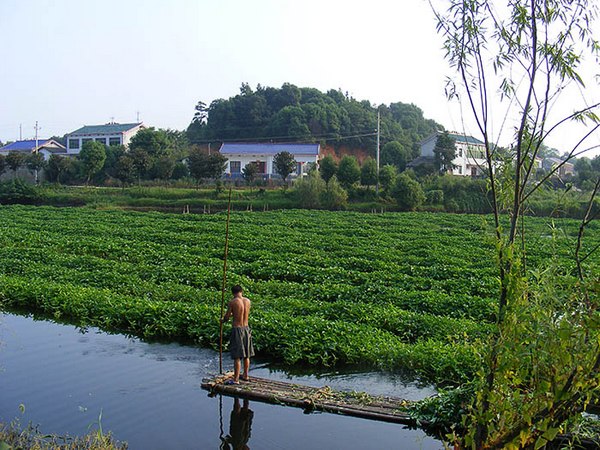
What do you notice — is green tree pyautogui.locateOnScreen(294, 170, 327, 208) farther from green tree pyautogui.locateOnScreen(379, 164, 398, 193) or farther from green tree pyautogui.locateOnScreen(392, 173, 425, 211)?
green tree pyautogui.locateOnScreen(392, 173, 425, 211)

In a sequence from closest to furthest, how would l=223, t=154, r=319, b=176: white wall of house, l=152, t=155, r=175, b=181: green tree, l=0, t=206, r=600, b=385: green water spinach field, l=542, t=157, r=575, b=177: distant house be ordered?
l=542, t=157, r=575, b=177: distant house < l=0, t=206, r=600, b=385: green water spinach field < l=152, t=155, r=175, b=181: green tree < l=223, t=154, r=319, b=176: white wall of house

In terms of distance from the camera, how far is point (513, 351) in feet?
18.7

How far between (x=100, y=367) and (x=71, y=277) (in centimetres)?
768

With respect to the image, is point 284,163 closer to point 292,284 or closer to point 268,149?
point 268,149

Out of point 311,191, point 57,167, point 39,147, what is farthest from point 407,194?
point 39,147

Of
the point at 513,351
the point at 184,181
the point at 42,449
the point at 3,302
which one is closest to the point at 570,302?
the point at 513,351

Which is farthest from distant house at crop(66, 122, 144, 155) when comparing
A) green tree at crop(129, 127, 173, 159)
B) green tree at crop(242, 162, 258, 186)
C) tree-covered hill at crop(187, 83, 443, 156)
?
green tree at crop(242, 162, 258, 186)

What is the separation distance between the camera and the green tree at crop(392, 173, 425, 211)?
49.1 meters

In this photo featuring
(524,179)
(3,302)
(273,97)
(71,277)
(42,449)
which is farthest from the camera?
(273,97)

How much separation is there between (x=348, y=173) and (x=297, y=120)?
72.5 feet

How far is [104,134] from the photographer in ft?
251

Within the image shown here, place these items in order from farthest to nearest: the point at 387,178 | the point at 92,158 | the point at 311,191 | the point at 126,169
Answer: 1. the point at 92,158
2. the point at 126,169
3. the point at 387,178
4. the point at 311,191

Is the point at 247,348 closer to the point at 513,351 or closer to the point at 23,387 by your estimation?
the point at 23,387

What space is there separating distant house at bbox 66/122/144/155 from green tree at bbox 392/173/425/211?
38.9 meters
